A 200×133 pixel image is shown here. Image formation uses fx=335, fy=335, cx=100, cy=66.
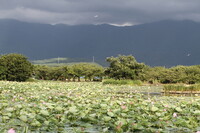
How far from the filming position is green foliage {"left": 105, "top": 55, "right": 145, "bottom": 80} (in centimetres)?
5250

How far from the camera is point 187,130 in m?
7.81

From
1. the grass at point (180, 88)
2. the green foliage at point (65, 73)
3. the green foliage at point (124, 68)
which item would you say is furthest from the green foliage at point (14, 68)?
the grass at point (180, 88)

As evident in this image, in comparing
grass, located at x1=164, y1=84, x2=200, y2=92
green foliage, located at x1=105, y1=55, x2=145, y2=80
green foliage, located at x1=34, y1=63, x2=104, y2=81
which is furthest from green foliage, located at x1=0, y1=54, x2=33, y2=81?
grass, located at x1=164, y1=84, x2=200, y2=92

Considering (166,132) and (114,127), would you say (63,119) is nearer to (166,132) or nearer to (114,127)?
(114,127)

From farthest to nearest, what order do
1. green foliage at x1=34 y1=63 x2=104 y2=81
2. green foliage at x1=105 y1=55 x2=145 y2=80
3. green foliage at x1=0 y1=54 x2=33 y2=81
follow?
green foliage at x1=34 y1=63 x2=104 y2=81, green foliage at x1=0 y1=54 x2=33 y2=81, green foliage at x1=105 y1=55 x2=145 y2=80

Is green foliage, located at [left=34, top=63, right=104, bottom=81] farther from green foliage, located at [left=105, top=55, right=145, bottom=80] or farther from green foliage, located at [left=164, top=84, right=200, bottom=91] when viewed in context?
green foliage, located at [left=164, top=84, right=200, bottom=91]

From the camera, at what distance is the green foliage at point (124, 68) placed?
52500 millimetres

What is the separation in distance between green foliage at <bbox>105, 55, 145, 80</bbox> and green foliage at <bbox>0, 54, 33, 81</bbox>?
13815 millimetres

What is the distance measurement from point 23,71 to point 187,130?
49528 mm

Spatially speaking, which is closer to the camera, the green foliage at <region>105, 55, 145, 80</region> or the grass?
the grass

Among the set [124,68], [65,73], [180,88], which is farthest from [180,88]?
[65,73]

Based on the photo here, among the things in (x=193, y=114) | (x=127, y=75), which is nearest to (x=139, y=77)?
(x=127, y=75)

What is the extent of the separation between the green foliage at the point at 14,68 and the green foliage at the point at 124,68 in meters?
13.8

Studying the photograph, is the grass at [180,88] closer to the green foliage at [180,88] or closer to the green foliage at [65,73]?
the green foliage at [180,88]
